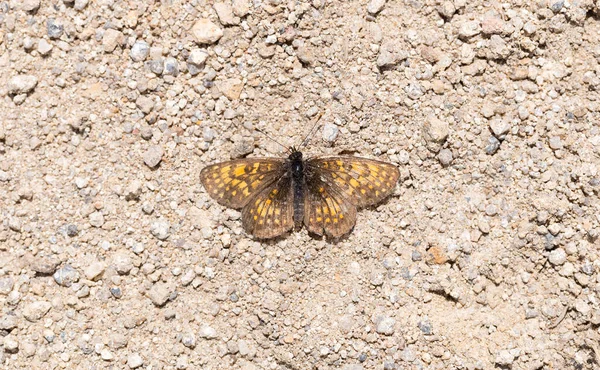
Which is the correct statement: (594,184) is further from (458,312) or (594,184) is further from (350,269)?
(350,269)

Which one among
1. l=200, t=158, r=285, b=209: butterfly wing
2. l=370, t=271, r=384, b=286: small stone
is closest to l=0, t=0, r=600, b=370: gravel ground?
l=370, t=271, r=384, b=286: small stone

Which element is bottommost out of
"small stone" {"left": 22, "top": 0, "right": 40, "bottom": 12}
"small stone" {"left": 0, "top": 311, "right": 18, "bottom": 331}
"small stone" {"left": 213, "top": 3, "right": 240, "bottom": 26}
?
"small stone" {"left": 0, "top": 311, "right": 18, "bottom": 331}

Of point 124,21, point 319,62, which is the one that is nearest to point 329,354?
point 319,62

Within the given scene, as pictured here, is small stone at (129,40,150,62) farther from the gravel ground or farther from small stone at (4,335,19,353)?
small stone at (4,335,19,353)

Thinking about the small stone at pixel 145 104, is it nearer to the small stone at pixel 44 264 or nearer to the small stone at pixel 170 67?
the small stone at pixel 170 67

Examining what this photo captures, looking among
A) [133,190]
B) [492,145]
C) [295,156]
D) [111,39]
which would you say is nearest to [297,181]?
[295,156]

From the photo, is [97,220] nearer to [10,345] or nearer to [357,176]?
[10,345]

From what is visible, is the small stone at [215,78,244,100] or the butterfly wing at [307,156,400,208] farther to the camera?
the small stone at [215,78,244,100]
